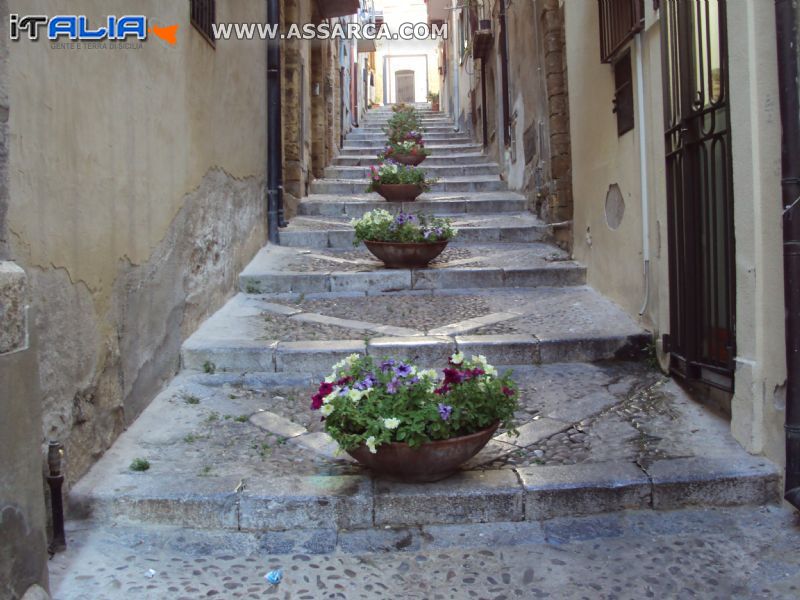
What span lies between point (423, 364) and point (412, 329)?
521 mm

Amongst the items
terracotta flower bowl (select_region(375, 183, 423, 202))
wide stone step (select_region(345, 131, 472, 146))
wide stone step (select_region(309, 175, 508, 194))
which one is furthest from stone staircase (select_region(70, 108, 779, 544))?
wide stone step (select_region(345, 131, 472, 146))

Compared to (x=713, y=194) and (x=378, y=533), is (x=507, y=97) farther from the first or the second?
(x=378, y=533)

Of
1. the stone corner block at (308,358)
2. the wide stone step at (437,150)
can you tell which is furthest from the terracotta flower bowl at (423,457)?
the wide stone step at (437,150)

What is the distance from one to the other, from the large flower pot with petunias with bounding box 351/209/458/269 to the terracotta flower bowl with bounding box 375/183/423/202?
2.28m

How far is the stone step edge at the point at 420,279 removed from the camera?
5590mm

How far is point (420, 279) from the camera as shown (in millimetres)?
5680

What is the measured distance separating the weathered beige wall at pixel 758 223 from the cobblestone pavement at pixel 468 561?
0.39m

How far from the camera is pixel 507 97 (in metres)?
9.15

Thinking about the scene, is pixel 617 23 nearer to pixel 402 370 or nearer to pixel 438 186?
pixel 402 370

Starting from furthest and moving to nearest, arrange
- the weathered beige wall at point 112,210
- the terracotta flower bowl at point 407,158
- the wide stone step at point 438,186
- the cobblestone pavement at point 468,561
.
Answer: the terracotta flower bowl at point 407,158 < the wide stone step at point 438,186 < the weathered beige wall at point 112,210 < the cobblestone pavement at point 468,561

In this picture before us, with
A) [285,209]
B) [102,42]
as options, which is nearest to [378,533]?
[102,42]

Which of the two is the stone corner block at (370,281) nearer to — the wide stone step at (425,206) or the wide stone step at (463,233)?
the wide stone step at (463,233)

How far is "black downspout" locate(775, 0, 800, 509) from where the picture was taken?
8.40 feet

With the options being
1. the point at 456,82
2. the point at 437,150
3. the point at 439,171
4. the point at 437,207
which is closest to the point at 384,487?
the point at 437,207
